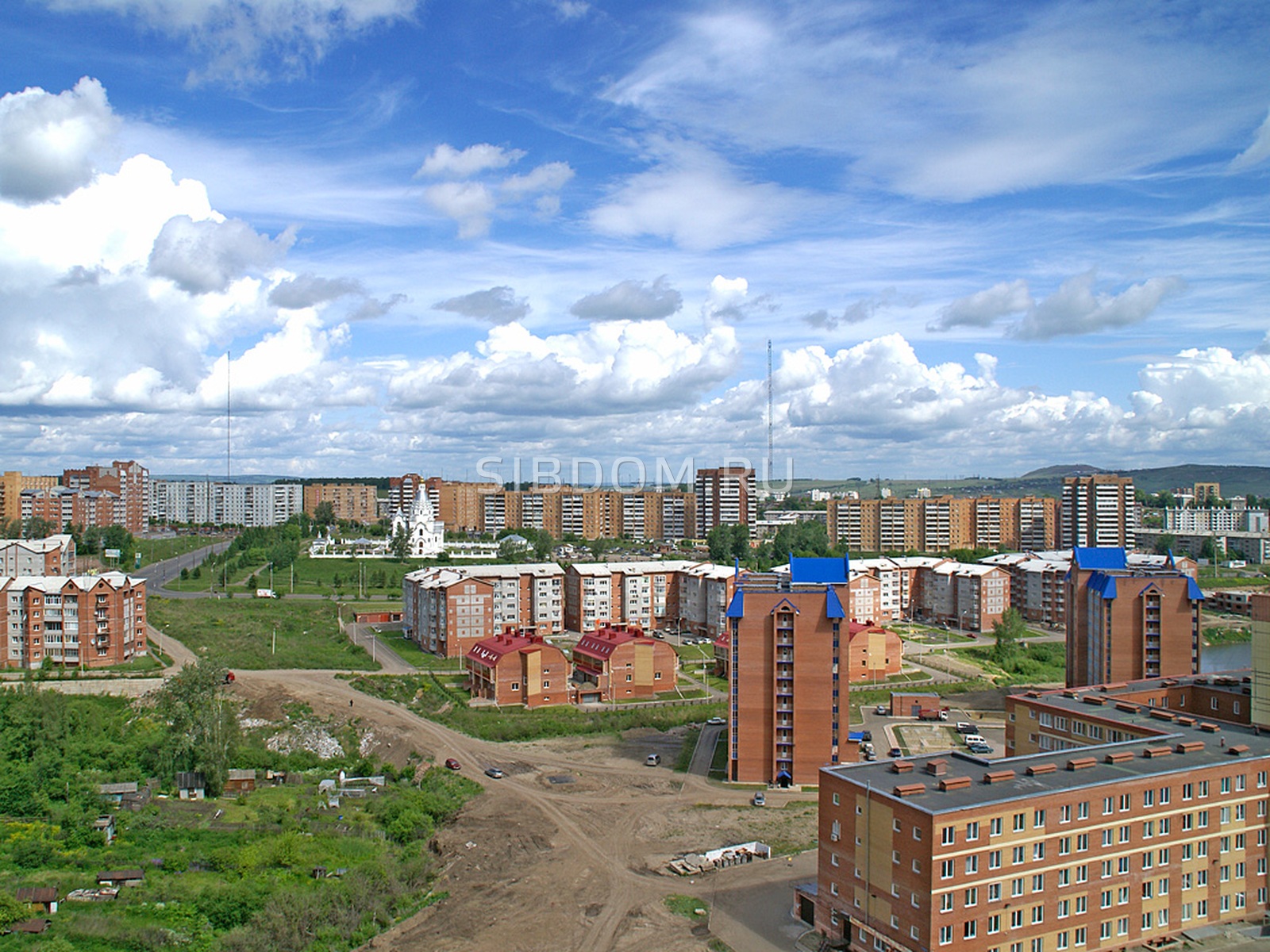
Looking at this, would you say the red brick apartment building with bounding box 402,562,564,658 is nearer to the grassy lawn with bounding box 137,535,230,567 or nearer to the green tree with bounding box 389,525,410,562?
the green tree with bounding box 389,525,410,562

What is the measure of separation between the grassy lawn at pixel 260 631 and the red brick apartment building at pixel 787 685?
1483cm

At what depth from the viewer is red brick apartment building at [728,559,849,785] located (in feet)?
71.2

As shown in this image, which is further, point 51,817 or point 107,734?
point 107,734

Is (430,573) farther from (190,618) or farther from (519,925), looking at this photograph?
(519,925)

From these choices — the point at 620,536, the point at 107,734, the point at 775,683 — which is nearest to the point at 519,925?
the point at 775,683

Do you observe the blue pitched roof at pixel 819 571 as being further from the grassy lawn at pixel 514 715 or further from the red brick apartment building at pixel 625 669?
the red brick apartment building at pixel 625 669

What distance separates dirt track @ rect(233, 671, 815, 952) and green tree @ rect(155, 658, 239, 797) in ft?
11.9

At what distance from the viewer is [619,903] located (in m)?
15.4

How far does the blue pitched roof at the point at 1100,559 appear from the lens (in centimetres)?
2845

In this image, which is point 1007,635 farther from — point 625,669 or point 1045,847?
point 1045,847

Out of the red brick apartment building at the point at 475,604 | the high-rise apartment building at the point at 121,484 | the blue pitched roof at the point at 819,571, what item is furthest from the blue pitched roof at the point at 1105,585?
the high-rise apartment building at the point at 121,484

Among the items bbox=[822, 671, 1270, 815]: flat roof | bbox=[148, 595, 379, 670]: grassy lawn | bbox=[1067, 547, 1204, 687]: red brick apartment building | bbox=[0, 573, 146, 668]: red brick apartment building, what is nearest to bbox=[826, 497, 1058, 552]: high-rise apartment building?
bbox=[1067, 547, 1204, 687]: red brick apartment building

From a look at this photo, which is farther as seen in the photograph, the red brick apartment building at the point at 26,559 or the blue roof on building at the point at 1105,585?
the red brick apartment building at the point at 26,559

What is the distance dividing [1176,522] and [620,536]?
5052 centimetres
